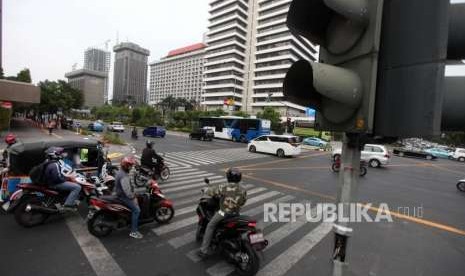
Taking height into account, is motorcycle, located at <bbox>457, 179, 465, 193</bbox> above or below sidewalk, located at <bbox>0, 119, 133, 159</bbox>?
below

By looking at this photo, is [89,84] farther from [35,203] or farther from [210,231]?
[210,231]

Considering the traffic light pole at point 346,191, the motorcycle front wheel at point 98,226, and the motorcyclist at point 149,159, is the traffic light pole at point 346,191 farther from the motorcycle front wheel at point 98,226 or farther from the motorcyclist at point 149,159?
the motorcyclist at point 149,159

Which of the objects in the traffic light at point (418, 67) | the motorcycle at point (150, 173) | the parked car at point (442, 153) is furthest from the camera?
the parked car at point (442, 153)

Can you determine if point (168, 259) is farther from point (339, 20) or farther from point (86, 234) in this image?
point (339, 20)

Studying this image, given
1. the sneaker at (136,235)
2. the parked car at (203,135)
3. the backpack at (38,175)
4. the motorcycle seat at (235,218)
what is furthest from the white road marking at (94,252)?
the parked car at (203,135)

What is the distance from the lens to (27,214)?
5504mm

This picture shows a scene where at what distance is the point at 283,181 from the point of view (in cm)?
1130

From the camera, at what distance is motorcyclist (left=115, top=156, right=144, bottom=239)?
5180 millimetres

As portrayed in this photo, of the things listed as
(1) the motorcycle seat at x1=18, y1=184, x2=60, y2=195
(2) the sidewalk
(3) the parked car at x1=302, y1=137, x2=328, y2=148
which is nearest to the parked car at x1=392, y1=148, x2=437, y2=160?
(3) the parked car at x1=302, y1=137, x2=328, y2=148

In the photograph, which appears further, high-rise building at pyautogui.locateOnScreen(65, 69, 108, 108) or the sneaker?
high-rise building at pyautogui.locateOnScreen(65, 69, 108, 108)

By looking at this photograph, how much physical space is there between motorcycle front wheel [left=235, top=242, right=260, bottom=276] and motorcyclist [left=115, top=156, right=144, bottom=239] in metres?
2.19

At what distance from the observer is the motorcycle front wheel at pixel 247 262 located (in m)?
4.07

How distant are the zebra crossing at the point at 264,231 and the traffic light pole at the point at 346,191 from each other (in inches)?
119

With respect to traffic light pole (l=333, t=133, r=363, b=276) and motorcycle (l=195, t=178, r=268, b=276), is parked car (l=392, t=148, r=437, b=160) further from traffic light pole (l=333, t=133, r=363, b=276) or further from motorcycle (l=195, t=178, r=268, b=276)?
traffic light pole (l=333, t=133, r=363, b=276)
